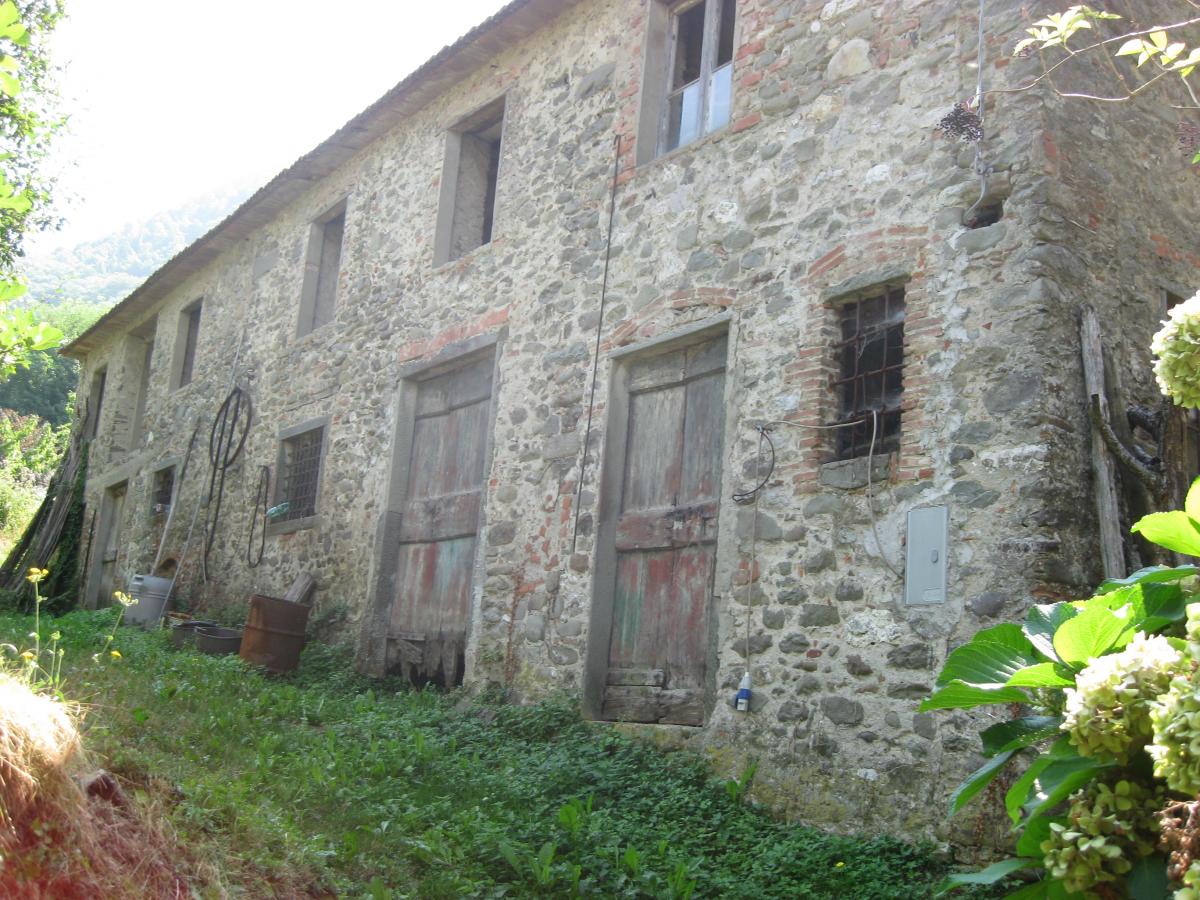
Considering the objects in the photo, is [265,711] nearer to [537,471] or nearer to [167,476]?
[537,471]

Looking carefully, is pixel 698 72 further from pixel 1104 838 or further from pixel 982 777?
pixel 1104 838

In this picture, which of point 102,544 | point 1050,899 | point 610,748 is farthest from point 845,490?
point 102,544

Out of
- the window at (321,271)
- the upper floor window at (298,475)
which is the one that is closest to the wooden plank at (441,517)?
the upper floor window at (298,475)

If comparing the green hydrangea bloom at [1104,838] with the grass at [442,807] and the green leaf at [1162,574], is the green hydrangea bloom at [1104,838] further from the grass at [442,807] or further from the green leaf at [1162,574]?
the grass at [442,807]

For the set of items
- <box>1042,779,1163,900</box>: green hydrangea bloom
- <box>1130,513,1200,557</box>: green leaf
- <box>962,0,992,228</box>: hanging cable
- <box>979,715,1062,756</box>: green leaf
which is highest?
<box>962,0,992,228</box>: hanging cable

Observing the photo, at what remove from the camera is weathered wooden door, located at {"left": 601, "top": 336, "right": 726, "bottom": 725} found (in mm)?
6809

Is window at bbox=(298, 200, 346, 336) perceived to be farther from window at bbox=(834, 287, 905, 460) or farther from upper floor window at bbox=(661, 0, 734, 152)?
window at bbox=(834, 287, 905, 460)

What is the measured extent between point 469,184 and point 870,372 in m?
5.60

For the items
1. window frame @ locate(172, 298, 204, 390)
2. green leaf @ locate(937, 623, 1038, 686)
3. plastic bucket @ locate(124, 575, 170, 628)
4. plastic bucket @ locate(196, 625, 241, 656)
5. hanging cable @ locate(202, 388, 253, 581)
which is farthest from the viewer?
window frame @ locate(172, 298, 204, 390)

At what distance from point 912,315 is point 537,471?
131 inches

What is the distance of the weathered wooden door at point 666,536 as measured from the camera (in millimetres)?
6809

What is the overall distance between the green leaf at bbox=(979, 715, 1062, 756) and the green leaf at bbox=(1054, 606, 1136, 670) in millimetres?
157

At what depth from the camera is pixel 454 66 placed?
1006 cm

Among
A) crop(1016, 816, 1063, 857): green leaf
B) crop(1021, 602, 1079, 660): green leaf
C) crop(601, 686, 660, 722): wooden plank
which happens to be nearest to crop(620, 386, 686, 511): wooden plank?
crop(601, 686, 660, 722): wooden plank
